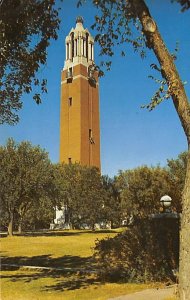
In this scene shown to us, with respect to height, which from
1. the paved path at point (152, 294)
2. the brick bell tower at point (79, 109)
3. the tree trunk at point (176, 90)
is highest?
the brick bell tower at point (79, 109)

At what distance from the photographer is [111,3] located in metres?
10.1

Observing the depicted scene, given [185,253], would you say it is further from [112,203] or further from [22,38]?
[112,203]

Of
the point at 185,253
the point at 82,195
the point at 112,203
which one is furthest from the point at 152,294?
the point at 112,203

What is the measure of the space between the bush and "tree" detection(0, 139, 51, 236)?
3209 centimetres

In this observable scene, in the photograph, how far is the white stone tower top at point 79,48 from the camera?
95312 millimetres

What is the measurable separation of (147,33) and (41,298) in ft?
22.7

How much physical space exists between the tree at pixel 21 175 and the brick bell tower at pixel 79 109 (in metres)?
37.9

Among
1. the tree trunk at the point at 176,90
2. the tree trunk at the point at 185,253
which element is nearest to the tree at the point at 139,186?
the tree trunk at the point at 176,90

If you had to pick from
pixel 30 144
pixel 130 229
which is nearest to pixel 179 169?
pixel 30 144

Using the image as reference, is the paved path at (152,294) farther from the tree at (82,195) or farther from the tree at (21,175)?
the tree at (82,195)

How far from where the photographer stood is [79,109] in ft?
293

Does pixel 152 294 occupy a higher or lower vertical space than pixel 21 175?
lower

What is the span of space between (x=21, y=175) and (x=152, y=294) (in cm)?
3666

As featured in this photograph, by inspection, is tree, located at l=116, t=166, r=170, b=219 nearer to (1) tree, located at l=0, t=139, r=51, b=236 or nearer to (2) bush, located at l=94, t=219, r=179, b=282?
(1) tree, located at l=0, t=139, r=51, b=236
